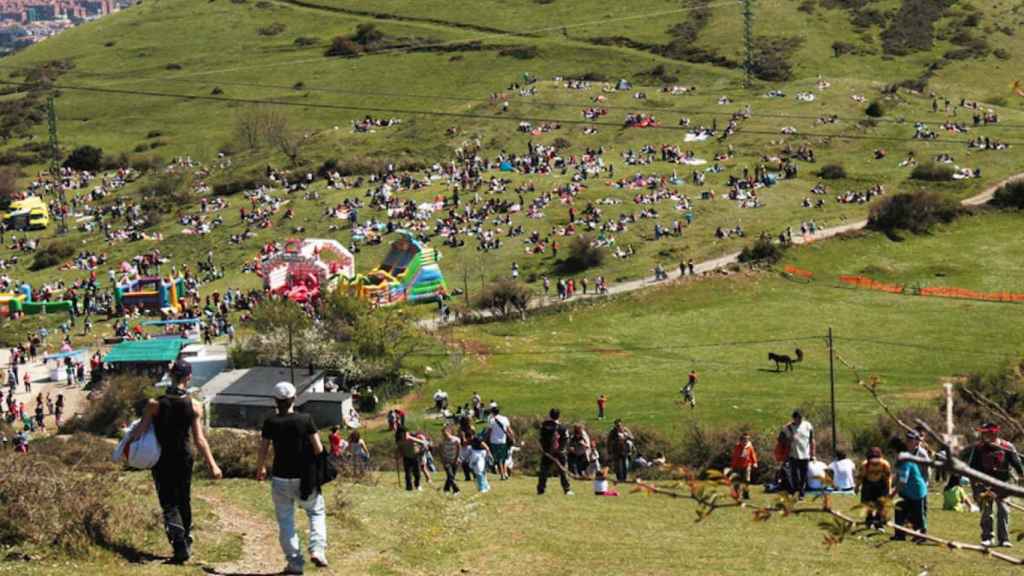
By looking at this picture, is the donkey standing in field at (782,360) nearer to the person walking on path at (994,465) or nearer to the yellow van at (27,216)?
the person walking on path at (994,465)

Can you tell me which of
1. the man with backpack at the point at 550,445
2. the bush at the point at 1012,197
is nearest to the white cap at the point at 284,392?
the man with backpack at the point at 550,445

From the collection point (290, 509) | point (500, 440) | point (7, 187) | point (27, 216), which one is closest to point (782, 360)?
point (500, 440)

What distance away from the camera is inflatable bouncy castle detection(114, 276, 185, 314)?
6438cm

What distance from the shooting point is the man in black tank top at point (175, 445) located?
12.5m

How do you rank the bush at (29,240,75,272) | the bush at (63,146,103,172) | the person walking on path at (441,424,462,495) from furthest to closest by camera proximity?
the bush at (63,146,103,172) → the bush at (29,240,75,272) → the person walking on path at (441,424,462,495)

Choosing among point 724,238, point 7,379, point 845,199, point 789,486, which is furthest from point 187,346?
point 845,199

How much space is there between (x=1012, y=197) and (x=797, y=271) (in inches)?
691

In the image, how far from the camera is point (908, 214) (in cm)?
6856

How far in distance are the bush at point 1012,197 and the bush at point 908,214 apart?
409cm

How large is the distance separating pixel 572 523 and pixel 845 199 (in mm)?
60803

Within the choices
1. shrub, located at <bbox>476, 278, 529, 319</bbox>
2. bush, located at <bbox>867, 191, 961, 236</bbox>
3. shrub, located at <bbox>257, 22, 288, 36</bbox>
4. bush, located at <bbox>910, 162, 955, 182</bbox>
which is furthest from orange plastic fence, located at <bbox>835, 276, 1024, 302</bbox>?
shrub, located at <bbox>257, 22, 288, 36</bbox>

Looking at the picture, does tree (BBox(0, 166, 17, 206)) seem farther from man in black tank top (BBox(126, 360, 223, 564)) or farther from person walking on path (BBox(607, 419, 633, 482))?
man in black tank top (BBox(126, 360, 223, 564))

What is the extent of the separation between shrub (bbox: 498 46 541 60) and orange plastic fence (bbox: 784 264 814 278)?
2846 inches

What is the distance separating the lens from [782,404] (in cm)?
4141
